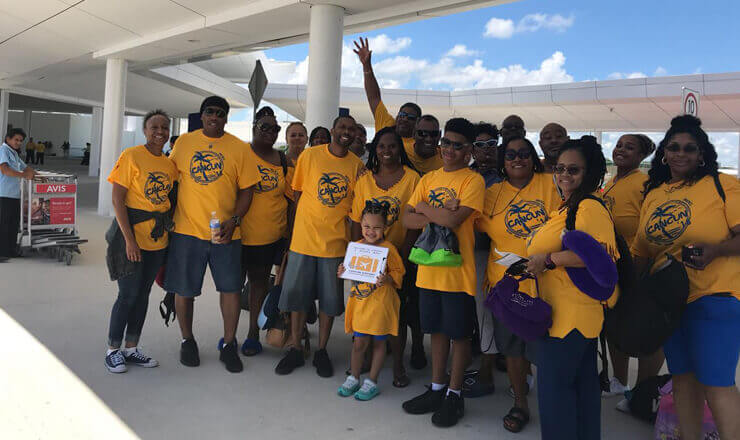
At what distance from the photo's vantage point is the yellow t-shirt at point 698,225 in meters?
2.51

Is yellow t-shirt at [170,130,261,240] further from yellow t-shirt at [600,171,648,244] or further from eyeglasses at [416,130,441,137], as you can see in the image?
yellow t-shirt at [600,171,648,244]

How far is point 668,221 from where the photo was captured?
2.71 m

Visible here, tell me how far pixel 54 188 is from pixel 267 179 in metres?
5.14

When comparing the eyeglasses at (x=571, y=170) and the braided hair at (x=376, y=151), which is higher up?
the braided hair at (x=376, y=151)

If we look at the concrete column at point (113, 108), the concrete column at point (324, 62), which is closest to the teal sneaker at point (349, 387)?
the concrete column at point (324, 62)

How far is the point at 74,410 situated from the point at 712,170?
13.2ft

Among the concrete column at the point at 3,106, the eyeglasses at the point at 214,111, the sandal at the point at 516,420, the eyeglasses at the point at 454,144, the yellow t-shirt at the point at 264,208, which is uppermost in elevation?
the concrete column at the point at 3,106

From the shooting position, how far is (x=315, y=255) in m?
3.68

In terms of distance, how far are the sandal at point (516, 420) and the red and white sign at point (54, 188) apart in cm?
723

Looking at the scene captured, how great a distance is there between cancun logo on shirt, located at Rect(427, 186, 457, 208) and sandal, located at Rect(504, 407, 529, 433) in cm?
144

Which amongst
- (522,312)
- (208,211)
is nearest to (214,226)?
(208,211)

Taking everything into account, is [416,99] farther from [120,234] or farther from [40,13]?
[120,234]

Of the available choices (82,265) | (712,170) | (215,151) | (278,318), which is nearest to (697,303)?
(712,170)

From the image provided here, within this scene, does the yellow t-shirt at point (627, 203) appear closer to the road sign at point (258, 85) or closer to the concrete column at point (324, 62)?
the concrete column at point (324, 62)
